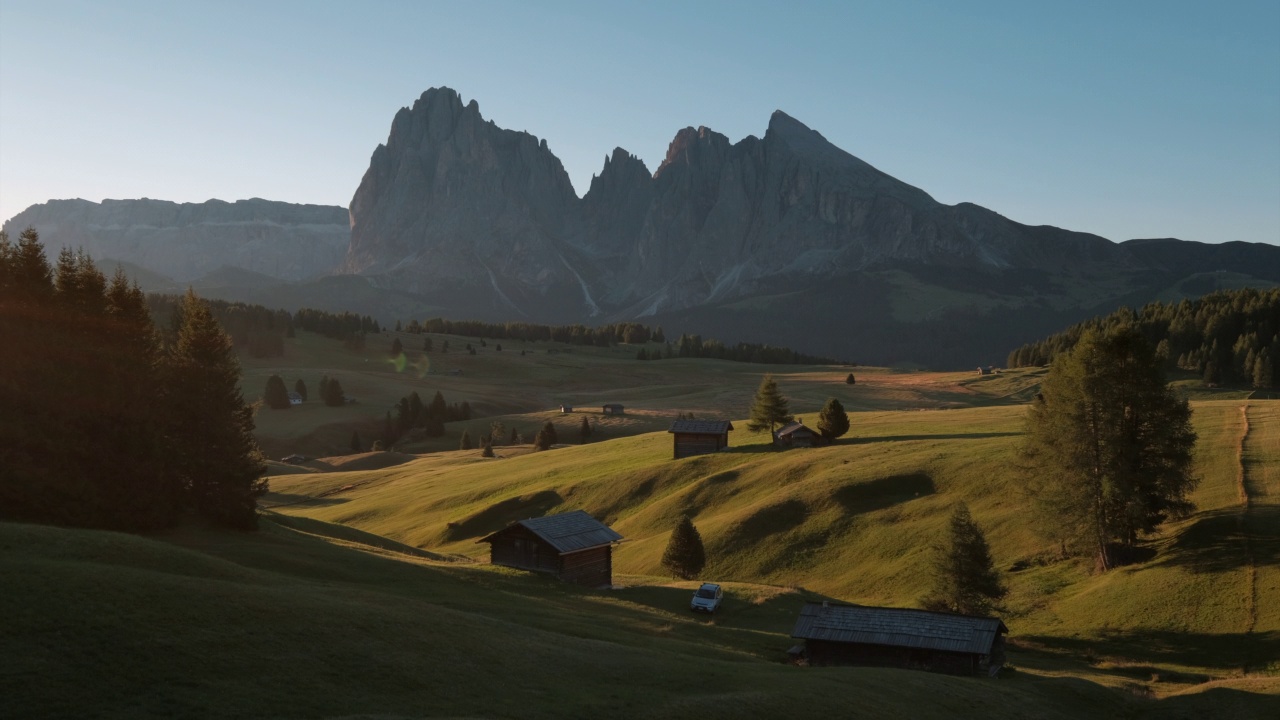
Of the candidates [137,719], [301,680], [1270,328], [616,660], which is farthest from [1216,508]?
[1270,328]

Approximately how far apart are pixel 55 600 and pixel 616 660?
15382 millimetres

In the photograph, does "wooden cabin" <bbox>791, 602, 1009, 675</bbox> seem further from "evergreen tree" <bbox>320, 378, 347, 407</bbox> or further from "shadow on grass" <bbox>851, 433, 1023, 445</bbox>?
"evergreen tree" <bbox>320, 378, 347, 407</bbox>

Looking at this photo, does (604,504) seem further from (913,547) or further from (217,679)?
(217,679)

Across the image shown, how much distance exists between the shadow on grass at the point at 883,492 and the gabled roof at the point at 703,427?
2276 centimetres

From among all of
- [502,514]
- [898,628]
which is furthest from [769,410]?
[898,628]

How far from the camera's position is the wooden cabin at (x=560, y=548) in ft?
169

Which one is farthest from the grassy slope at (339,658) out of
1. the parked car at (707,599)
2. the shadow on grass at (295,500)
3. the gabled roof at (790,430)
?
the shadow on grass at (295,500)

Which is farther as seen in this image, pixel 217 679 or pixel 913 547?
pixel 913 547

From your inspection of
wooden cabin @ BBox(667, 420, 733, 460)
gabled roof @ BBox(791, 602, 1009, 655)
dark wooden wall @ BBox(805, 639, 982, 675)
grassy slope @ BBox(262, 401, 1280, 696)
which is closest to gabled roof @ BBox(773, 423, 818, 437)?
grassy slope @ BBox(262, 401, 1280, 696)

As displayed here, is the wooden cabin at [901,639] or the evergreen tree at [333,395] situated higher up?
the evergreen tree at [333,395]

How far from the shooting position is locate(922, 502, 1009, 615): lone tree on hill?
44500mm

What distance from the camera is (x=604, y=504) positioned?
75.7 meters

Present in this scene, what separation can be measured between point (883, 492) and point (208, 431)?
42837 mm

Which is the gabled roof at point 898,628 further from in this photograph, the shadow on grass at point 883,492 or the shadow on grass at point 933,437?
the shadow on grass at point 933,437
